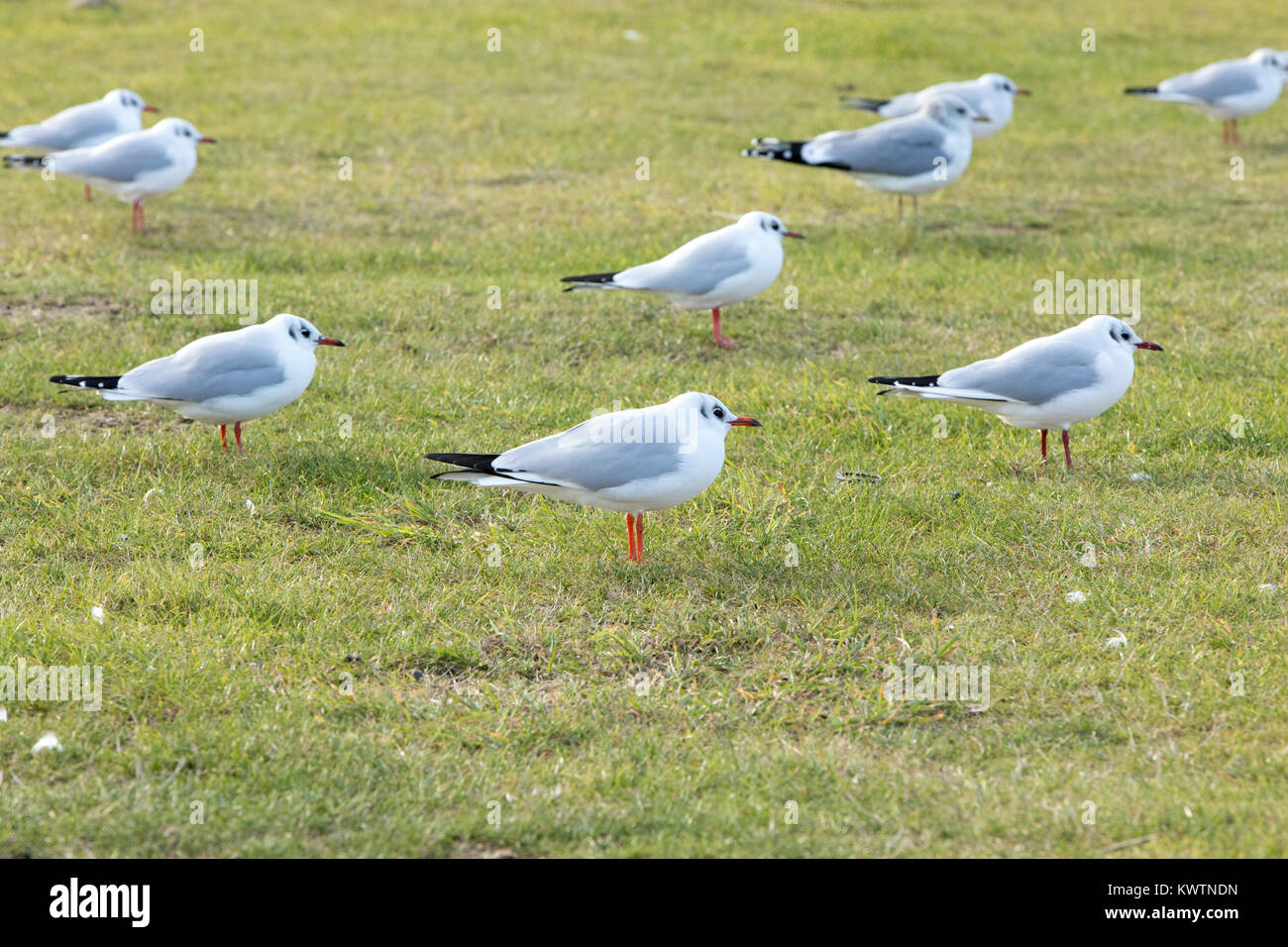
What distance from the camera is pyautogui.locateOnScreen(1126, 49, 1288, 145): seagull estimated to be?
14.0 meters

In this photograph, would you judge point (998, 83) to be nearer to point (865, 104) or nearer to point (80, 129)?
point (865, 104)

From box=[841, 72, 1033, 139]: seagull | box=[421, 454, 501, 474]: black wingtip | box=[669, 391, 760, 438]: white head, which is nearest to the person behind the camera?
box=[421, 454, 501, 474]: black wingtip

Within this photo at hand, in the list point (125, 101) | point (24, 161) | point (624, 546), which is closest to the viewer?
point (624, 546)

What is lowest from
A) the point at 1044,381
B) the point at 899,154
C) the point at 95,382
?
the point at 95,382

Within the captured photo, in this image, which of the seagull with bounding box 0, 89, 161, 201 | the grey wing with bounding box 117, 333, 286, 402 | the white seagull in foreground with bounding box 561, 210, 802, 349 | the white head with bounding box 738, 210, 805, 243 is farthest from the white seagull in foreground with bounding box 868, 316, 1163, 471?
the seagull with bounding box 0, 89, 161, 201

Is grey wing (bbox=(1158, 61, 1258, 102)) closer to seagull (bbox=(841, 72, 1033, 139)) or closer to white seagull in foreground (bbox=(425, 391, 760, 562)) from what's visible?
seagull (bbox=(841, 72, 1033, 139))

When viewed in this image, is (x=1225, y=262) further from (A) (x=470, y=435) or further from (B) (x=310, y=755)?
(B) (x=310, y=755)

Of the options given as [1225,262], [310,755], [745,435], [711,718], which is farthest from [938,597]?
[1225,262]

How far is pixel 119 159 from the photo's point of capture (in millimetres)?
9828

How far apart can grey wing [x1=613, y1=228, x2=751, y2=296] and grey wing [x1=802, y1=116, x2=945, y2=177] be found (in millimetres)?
3153

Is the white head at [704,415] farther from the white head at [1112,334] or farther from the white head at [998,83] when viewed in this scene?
the white head at [998,83]

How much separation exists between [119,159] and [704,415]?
6.35m

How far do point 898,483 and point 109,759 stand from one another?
11.9 ft

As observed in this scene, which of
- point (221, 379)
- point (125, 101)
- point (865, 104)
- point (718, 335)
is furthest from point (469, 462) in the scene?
point (865, 104)
